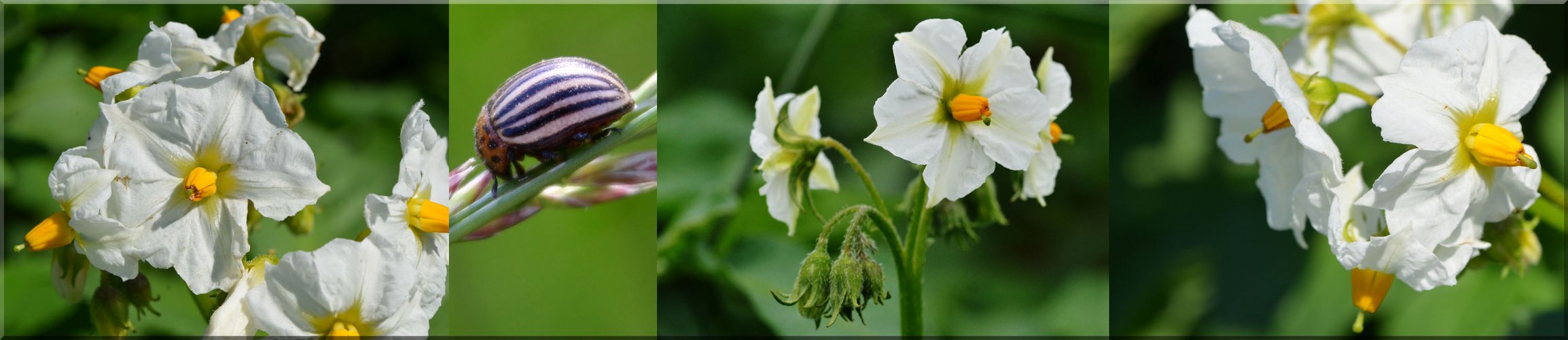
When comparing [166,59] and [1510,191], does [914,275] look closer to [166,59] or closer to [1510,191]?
[1510,191]

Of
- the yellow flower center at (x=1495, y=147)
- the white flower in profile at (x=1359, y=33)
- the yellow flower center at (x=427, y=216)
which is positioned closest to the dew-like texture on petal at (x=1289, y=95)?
the yellow flower center at (x=1495, y=147)

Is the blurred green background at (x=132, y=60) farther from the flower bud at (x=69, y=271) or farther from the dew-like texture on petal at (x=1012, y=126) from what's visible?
the dew-like texture on petal at (x=1012, y=126)

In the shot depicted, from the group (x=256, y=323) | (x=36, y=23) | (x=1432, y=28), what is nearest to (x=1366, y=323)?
(x=1432, y=28)

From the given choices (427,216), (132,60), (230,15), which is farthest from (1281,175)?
(132,60)

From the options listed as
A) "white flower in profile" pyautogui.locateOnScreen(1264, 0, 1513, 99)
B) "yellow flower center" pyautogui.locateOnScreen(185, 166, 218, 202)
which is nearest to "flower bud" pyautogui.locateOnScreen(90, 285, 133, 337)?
"yellow flower center" pyautogui.locateOnScreen(185, 166, 218, 202)

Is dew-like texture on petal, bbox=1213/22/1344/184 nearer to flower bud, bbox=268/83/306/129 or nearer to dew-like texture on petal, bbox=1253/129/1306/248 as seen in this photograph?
dew-like texture on petal, bbox=1253/129/1306/248

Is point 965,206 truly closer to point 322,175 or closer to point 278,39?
point 278,39

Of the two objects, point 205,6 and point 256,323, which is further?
point 205,6
